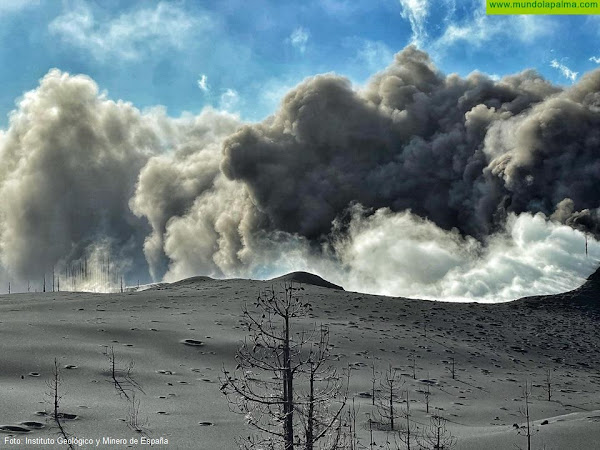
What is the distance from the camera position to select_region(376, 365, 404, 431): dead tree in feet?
78.6

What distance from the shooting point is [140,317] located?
41312 millimetres

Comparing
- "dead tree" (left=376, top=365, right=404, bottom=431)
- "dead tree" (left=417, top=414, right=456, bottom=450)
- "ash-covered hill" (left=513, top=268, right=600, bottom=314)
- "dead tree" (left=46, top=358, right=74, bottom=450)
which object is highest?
"ash-covered hill" (left=513, top=268, right=600, bottom=314)

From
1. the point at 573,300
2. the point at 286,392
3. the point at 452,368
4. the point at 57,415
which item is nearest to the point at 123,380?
the point at 57,415

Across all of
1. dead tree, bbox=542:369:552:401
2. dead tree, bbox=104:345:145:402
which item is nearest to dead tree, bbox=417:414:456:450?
dead tree, bbox=542:369:552:401

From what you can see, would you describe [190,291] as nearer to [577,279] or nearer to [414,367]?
[414,367]

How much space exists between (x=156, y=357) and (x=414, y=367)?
13.7 meters

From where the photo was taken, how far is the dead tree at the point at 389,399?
23953 mm

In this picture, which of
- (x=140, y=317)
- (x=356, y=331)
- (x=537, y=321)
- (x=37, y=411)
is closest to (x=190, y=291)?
(x=140, y=317)

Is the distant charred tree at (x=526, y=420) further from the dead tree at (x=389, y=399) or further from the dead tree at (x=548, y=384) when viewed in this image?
the dead tree at (x=389, y=399)

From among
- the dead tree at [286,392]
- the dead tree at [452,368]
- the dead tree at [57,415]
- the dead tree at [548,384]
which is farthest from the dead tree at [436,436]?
the dead tree at [57,415]

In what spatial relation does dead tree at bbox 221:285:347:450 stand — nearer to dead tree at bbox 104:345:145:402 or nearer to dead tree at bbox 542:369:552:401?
dead tree at bbox 104:345:145:402

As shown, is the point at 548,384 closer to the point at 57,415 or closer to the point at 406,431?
the point at 406,431

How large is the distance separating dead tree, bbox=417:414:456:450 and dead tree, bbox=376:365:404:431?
4.11 ft

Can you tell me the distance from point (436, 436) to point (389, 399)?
669cm
